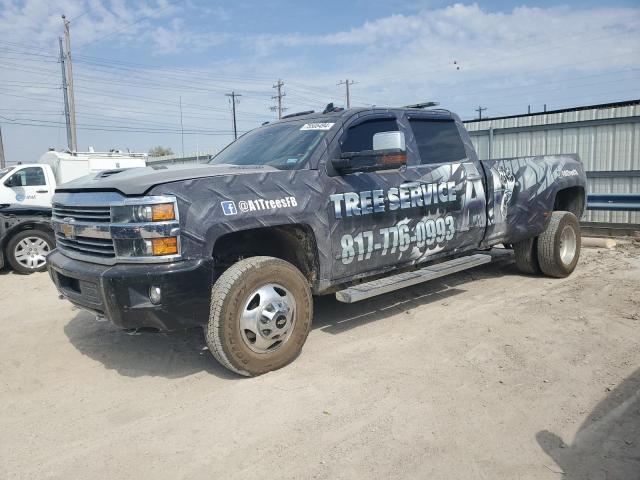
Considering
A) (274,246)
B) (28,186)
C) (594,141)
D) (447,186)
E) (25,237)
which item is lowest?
(25,237)

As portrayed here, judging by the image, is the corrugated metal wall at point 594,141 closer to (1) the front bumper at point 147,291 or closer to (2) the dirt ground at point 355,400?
(2) the dirt ground at point 355,400

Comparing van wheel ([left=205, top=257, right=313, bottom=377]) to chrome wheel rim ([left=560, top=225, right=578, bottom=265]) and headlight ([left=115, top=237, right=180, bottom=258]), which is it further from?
chrome wheel rim ([left=560, top=225, right=578, bottom=265])

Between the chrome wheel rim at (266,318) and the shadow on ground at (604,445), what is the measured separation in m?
1.88

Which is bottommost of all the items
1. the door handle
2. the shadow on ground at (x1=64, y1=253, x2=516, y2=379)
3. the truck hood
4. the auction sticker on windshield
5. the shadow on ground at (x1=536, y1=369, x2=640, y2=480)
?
the shadow on ground at (x1=536, y1=369, x2=640, y2=480)

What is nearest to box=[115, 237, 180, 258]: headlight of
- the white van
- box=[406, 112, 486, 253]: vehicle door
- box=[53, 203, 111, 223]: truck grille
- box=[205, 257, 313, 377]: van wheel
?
box=[53, 203, 111, 223]: truck grille

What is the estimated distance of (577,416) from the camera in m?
3.21

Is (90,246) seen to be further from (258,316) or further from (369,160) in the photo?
(369,160)

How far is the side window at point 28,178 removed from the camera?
36.4 feet

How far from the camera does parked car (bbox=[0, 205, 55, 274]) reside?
860 centimetres

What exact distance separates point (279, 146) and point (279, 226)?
3.24 feet

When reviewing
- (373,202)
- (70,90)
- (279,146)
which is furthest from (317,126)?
(70,90)

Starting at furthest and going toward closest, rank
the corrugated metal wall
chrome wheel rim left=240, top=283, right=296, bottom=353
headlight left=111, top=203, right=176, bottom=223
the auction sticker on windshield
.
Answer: the corrugated metal wall, the auction sticker on windshield, chrome wheel rim left=240, top=283, right=296, bottom=353, headlight left=111, top=203, right=176, bottom=223

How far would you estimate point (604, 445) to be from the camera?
113 inches

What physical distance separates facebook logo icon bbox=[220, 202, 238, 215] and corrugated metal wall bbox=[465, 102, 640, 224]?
1047 centimetres
